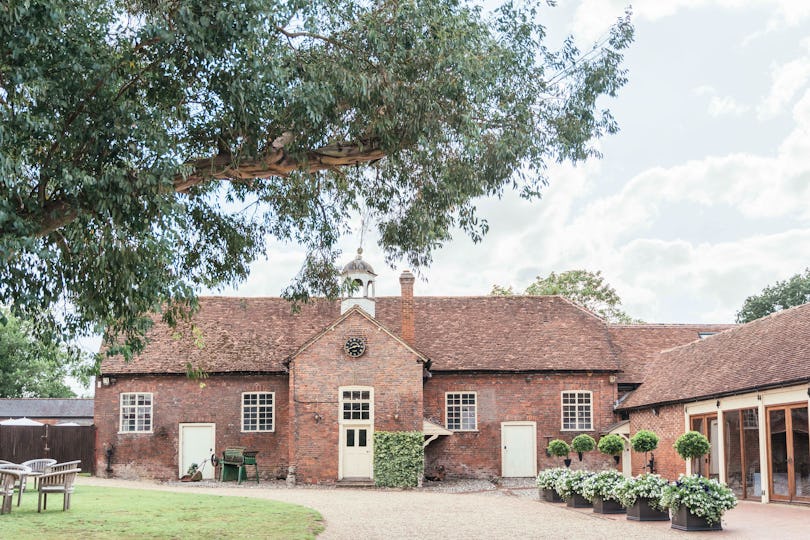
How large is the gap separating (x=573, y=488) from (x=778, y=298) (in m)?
35.1

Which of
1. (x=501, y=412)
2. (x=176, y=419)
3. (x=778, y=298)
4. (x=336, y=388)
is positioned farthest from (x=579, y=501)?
(x=778, y=298)

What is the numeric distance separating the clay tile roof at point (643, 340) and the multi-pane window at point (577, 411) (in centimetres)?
144

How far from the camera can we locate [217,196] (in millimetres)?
14414

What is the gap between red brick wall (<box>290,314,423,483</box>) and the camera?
27781 millimetres

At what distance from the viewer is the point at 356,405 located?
28.1 metres

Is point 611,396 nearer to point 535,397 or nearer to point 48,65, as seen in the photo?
point 535,397

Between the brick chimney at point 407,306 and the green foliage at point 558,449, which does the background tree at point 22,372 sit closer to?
the brick chimney at point 407,306

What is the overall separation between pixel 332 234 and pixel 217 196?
8.05 feet

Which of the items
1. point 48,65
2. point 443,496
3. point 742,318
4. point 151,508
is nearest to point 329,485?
point 443,496

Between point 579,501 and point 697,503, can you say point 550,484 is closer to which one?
point 579,501

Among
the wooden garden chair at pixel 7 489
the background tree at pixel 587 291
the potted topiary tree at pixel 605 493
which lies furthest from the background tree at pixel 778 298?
the wooden garden chair at pixel 7 489

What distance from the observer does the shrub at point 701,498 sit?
47.5 ft

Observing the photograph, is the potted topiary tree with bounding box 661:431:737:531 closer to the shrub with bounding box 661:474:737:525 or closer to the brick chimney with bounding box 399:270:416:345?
the shrub with bounding box 661:474:737:525

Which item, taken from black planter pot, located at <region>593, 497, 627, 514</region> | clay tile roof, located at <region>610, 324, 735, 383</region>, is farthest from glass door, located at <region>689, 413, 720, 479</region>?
clay tile roof, located at <region>610, 324, 735, 383</region>
